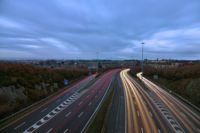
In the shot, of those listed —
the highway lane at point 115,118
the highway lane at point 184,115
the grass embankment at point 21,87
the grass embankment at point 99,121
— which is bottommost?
the highway lane at point 184,115

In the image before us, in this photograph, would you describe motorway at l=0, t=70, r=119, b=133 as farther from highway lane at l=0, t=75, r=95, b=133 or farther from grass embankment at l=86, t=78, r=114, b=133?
grass embankment at l=86, t=78, r=114, b=133

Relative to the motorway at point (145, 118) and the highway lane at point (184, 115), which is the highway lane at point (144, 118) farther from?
the highway lane at point (184, 115)

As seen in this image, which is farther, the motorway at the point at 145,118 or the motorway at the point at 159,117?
the motorway at the point at 159,117

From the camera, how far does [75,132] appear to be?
94.5 ft

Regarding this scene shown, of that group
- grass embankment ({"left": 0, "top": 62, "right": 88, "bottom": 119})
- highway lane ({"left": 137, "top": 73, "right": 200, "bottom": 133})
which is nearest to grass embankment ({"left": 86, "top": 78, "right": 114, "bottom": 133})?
highway lane ({"left": 137, "top": 73, "right": 200, "bottom": 133})

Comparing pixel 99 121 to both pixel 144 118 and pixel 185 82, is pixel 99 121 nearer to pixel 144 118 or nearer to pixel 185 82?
pixel 144 118

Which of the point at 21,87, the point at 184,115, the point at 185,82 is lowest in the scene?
the point at 184,115

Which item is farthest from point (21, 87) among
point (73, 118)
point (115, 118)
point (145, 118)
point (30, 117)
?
point (145, 118)

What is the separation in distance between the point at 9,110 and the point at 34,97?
36.2 feet

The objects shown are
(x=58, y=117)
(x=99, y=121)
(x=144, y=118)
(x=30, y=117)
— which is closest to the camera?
(x=99, y=121)

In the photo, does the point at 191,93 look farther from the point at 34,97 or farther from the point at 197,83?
the point at 34,97

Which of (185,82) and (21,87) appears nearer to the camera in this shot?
(21,87)

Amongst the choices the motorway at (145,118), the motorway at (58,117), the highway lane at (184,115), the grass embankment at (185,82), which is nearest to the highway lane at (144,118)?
the motorway at (145,118)

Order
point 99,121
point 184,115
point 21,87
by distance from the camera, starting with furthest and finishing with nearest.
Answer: point 21,87 → point 184,115 → point 99,121
